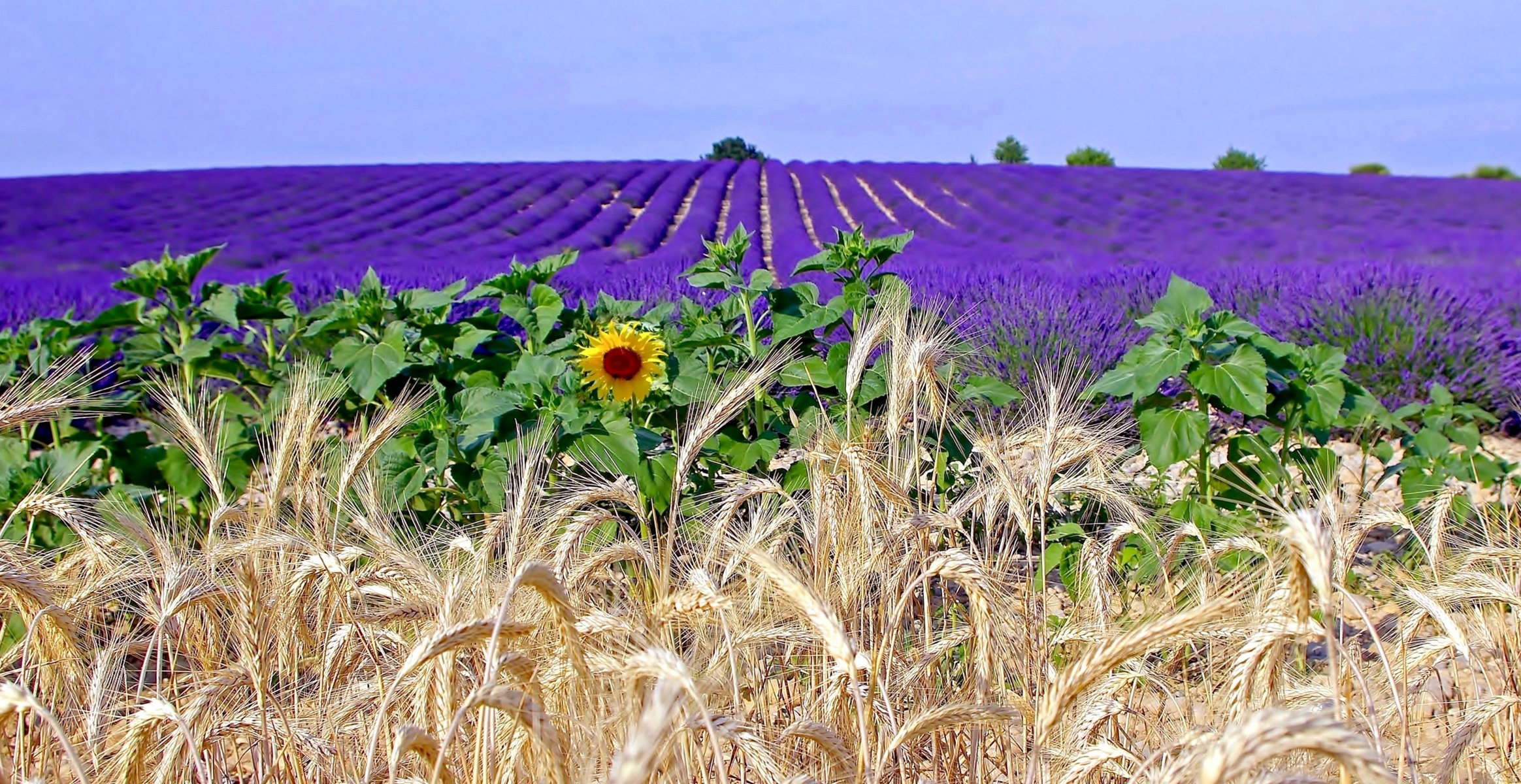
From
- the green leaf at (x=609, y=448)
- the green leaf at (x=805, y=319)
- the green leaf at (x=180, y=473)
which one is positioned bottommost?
the green leaf at (x=180, y=473)

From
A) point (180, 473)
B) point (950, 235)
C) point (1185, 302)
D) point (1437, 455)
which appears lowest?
point (180, 473)

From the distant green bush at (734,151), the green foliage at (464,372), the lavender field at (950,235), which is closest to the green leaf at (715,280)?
the green foliage at (464,372)

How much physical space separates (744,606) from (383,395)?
4.59ft

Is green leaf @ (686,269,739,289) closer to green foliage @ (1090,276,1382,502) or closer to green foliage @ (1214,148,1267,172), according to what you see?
green foliage @ (1090,276,1382,502)

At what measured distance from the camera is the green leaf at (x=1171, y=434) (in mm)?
2652

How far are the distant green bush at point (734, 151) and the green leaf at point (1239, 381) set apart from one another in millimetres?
45826

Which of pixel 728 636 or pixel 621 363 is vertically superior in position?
pixel 621 363

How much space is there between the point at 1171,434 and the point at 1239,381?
0.20m

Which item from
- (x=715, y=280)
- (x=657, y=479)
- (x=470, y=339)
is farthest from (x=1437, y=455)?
(x=470, y=339)

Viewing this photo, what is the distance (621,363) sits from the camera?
9.07 feet

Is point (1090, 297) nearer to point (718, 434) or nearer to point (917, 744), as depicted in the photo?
point (718, 434)

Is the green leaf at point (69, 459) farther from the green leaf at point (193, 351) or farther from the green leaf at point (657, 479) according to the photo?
the green leaf at point (657, 479)

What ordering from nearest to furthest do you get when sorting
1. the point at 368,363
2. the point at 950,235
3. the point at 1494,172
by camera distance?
the point at 368,363 → the point at 950,235 → the point at 1494,172

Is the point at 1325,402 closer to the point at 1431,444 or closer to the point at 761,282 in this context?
the point at 1431,444
